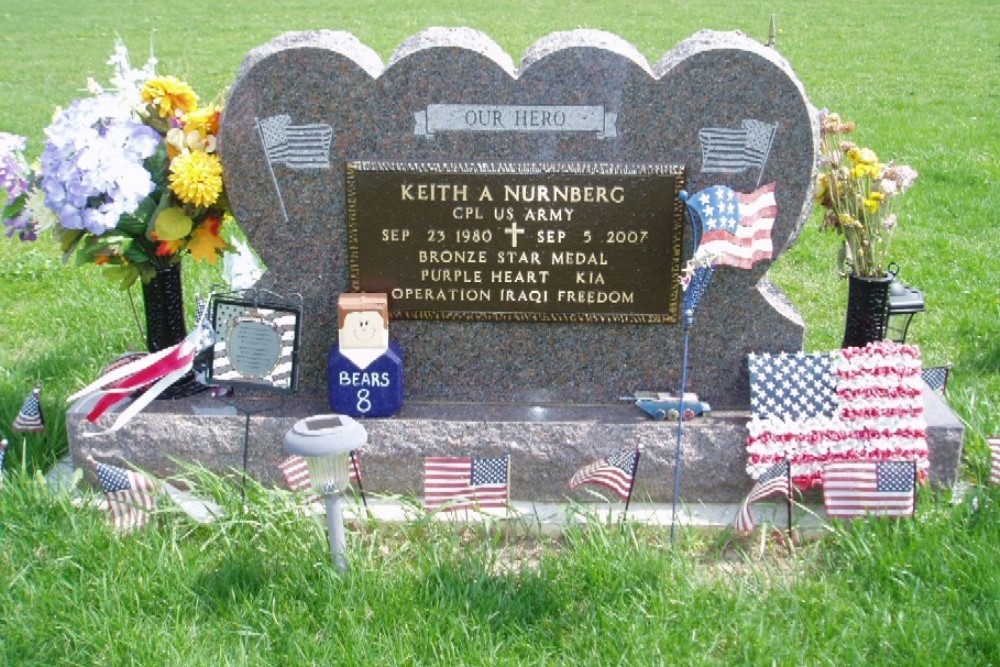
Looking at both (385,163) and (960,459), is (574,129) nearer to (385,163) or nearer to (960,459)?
(385,163)

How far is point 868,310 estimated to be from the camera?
4.84 metres

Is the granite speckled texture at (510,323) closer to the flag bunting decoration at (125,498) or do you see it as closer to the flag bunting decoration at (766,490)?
the flag bunting decoration at (766,490)

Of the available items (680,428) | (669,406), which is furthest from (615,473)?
(669,406)

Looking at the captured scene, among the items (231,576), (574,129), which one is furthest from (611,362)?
(231,576)

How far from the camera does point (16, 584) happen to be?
3854mm

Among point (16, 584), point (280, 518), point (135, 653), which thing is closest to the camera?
point (135, 653)

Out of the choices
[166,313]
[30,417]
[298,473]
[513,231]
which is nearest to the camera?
[298,473]

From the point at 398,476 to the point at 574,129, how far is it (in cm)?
161

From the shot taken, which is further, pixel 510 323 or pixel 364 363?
pixel 510 323

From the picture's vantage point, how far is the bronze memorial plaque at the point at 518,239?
4.57 m

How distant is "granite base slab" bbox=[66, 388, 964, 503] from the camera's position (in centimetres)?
454

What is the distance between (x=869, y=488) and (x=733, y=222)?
1157 mm

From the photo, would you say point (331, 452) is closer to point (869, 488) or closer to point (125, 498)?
point (125, 498)

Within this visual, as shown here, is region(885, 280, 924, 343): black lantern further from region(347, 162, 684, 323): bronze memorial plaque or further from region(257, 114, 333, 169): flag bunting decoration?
region(257, 114, 333, 169): flag bunting decoration
